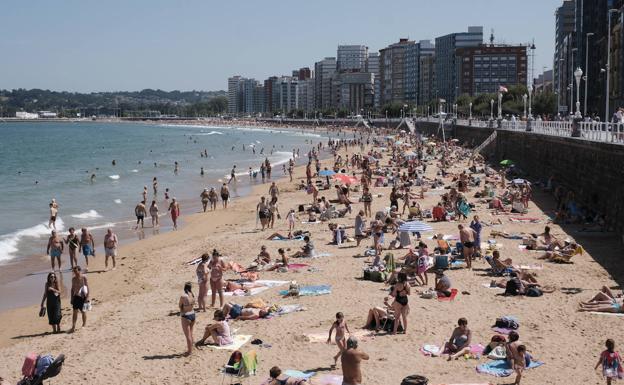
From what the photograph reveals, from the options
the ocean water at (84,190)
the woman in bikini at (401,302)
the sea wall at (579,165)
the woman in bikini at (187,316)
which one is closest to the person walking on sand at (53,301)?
the woman in bikini at (187,316)

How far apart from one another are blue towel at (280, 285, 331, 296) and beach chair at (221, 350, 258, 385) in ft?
12.4

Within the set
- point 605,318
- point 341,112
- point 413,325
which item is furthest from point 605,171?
point 341,112

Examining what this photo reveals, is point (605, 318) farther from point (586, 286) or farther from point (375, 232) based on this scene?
point (375, 232)

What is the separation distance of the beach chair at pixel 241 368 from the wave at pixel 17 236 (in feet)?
38.8

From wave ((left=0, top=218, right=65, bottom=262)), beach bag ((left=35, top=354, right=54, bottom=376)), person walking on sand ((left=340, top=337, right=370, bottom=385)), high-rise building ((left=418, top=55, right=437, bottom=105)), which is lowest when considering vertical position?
wave ((left=0, top=218, right=65, bottom=262))

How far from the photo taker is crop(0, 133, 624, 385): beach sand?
9.80 m

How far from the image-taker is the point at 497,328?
11.2 m

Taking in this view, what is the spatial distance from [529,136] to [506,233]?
17.4 metres

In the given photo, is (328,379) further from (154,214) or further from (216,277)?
(154,214)

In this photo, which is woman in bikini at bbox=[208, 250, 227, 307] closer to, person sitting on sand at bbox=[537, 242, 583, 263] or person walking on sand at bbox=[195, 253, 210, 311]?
person walking on sand at bbox=[195, 253, 210, 311]

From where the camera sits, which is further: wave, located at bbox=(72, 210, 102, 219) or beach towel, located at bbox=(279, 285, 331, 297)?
wave, located at bbox=(72, 210, 102, 219)

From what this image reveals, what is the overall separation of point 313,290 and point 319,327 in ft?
7.20

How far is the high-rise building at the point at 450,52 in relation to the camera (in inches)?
5930

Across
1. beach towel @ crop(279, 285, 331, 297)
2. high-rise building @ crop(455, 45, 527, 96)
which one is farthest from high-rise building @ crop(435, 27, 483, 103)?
beach towel @ crop(279, 285, 331, 297)
